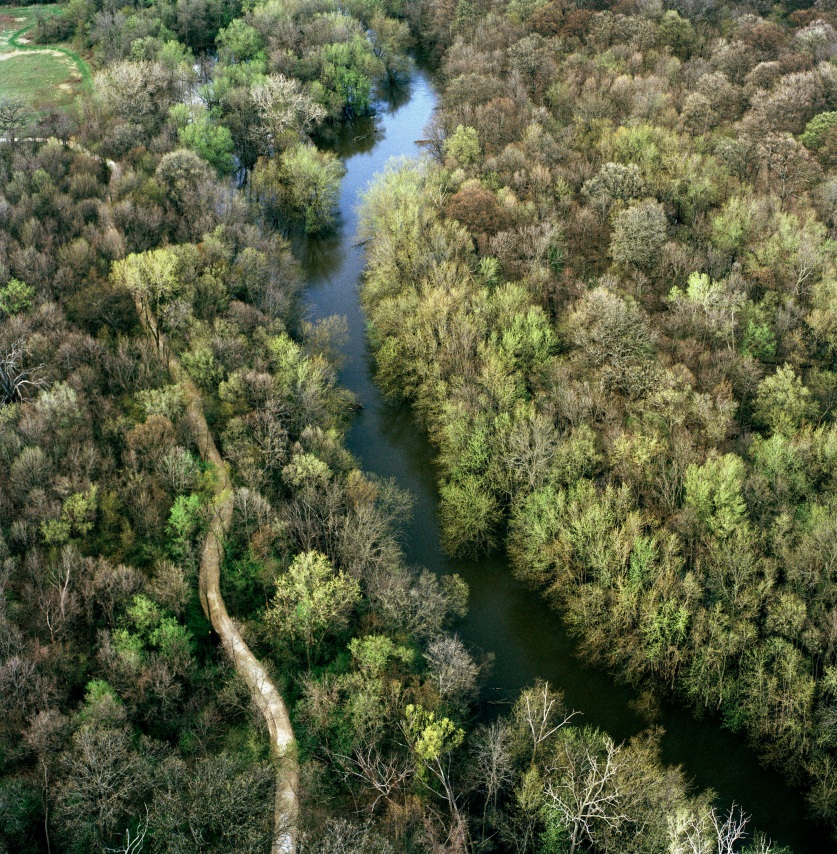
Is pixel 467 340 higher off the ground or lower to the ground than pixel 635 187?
lower

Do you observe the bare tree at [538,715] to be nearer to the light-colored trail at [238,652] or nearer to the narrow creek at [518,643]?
the narrow creek at [518,643]

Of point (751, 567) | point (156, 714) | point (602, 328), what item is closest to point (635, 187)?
point (602, 328)

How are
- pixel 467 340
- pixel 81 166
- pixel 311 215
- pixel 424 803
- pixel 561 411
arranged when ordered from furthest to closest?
1. pixel 311 215
2. pixel 81 166
3. pixel 467 340
4. pixel 561 411
5. pixel 424 803

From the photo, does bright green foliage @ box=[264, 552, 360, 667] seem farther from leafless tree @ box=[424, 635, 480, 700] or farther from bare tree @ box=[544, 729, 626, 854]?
bare tree @ box=[544, 729, 626, 854]

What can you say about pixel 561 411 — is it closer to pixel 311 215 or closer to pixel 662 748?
pixel 662 748

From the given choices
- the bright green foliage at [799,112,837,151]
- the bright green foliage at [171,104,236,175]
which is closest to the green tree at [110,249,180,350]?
the bright green foliage at [171,104,236,175]
